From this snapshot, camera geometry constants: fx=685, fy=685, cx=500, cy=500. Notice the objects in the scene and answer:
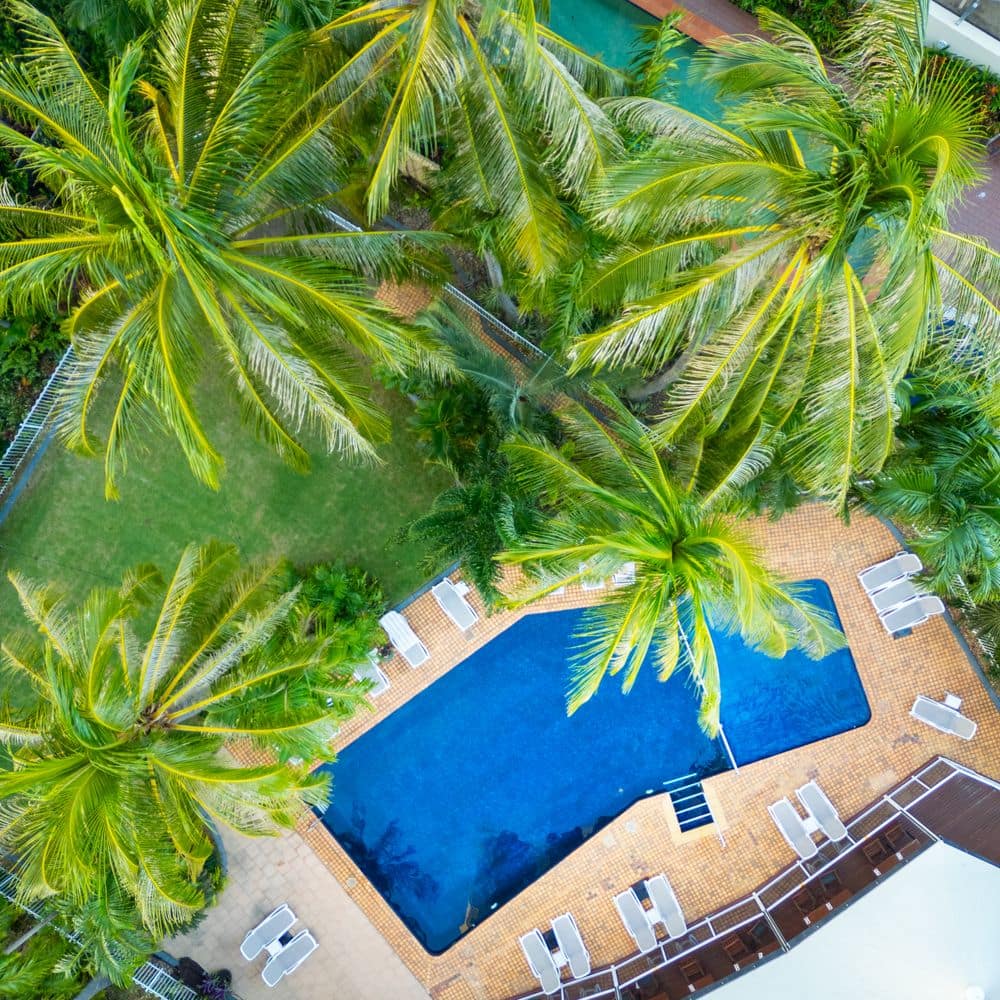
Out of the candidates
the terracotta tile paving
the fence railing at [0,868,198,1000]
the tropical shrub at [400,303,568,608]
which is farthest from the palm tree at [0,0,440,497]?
the fence railing at [0,868,198,1000]

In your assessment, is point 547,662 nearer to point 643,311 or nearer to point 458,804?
point 458,804

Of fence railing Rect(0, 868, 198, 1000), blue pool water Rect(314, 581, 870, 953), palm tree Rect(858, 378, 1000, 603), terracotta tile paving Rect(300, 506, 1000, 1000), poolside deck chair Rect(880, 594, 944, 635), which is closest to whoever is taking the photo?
palm tree Rect(858, 378, 1000, 603)

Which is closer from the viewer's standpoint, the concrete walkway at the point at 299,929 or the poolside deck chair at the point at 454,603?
the poolside deck chair at the point at 454,603

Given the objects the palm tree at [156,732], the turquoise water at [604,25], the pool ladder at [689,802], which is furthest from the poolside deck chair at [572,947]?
the turquoise water at [604,25]

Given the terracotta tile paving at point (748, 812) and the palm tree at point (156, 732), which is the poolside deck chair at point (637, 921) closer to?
the terracotta tile paving at point (748, 812)

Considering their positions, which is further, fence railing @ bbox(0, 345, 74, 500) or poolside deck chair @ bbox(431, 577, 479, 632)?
poolside deck chair @ bbox(431, 577, 479, 632)

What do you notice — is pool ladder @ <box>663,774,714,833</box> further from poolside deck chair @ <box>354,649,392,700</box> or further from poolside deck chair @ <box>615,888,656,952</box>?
poolside deck chair @ <box>354,649,392,700</box>
